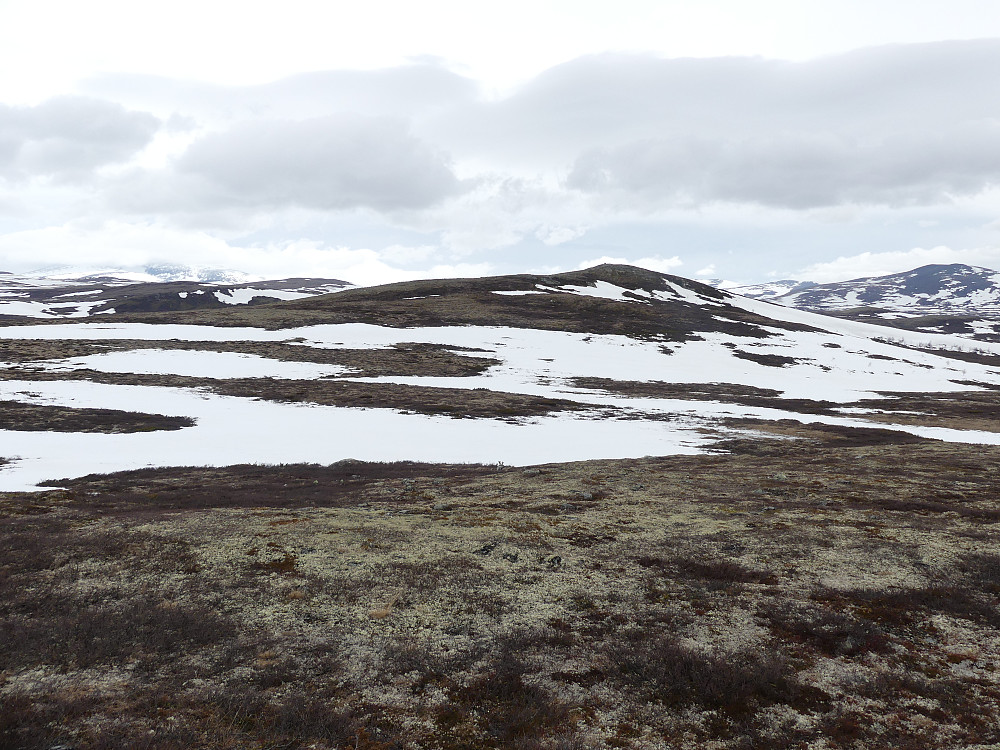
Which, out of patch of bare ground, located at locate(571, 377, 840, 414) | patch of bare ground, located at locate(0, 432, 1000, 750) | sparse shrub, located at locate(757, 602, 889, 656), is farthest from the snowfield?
sparse shrub, located at locate(757, 602, 889, 656)

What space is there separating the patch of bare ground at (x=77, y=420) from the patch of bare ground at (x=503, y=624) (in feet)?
56.3

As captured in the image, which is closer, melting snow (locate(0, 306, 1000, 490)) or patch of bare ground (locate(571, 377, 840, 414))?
melting snow (locate(0, 306, 1000, 490))

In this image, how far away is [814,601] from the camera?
38.9ft

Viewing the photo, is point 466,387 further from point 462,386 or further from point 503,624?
point 503,624

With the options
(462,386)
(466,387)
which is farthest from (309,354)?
(466,387)

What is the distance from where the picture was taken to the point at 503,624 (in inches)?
427

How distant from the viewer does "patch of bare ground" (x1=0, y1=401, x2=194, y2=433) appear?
114ft

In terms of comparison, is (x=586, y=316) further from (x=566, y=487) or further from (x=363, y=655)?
(x=363, y=655)

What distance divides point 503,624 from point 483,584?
1856 millimetres

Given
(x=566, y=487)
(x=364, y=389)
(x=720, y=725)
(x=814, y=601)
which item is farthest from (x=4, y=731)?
(x=364, y=389)

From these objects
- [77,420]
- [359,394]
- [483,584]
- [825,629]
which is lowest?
[77,420]

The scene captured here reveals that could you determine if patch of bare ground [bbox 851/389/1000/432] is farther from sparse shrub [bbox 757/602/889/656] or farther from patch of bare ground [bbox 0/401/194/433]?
patch of bare ground [bbox 0/401/194/433]

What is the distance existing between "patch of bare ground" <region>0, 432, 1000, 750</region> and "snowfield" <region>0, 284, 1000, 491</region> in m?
12.9

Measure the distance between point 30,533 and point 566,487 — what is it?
1922cm
